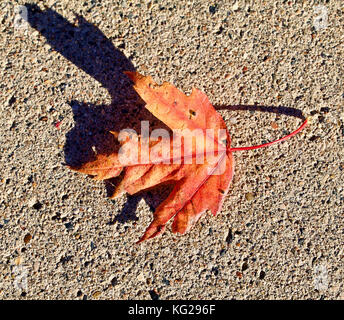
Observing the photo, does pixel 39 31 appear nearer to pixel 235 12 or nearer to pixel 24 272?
pixel 235 12

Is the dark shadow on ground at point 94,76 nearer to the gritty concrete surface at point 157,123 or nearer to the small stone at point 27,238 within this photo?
the gritty concrete surface at point 157,123

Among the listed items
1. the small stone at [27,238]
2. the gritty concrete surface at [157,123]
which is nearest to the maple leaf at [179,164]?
the gritty concrete surface at [157,123]

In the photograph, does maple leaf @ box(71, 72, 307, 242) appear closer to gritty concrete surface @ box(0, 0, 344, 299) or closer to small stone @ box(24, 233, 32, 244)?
gritty concrete surface @ box(0, 0, 344, 299)

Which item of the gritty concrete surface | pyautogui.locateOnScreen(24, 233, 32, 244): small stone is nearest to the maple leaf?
the gritty concrete surface

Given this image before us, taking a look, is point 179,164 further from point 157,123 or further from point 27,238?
point 27,238

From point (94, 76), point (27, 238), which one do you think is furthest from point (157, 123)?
point (27, 238)
